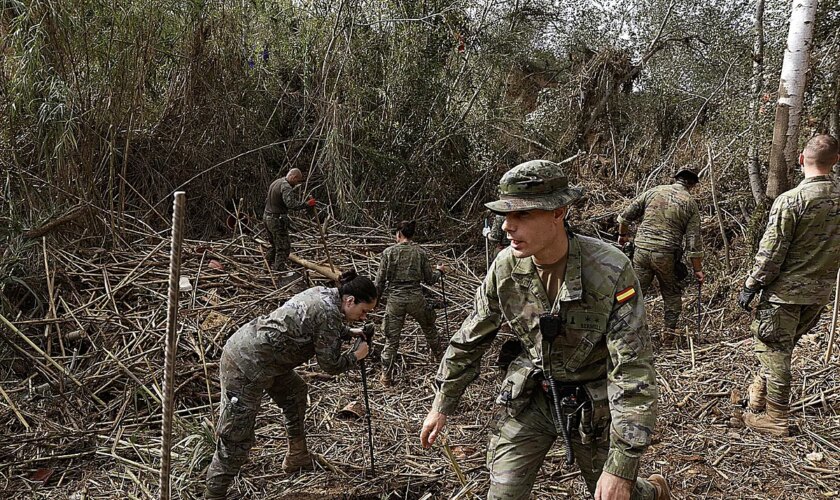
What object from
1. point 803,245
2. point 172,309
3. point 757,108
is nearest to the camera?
point 172,309

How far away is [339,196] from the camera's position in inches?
336

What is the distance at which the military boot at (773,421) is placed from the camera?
3.87 meters

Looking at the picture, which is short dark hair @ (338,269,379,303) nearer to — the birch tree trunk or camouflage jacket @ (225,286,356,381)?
camouflage jacket @ (225,286,356,381)

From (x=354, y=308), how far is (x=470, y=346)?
1.14m

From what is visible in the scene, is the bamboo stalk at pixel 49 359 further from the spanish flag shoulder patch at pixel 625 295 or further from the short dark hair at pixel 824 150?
the short dark hair at pixel 824 150

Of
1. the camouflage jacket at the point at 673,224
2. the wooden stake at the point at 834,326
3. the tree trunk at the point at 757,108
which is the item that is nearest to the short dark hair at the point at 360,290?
the camouflage jacket at the point at 673,224

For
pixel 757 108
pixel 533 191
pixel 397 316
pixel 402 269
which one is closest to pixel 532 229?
pixel 533 191

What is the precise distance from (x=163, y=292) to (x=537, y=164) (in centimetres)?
542

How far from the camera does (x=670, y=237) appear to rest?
5.56 meters

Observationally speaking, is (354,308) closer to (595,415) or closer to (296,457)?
(296,457)

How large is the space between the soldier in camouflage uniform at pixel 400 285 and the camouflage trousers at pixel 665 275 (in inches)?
88.0

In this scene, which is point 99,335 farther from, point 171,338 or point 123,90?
point 171,338

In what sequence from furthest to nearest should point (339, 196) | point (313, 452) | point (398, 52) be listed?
1. point (398, 52)
2. point (339, 196)
3. point (313, 452)

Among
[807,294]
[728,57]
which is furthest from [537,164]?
[728,57]
